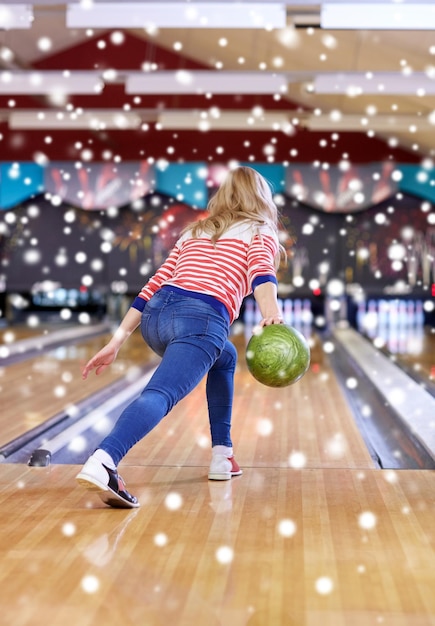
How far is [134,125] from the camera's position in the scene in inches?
350

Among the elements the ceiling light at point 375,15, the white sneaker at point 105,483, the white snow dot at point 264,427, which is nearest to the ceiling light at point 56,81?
the ceiling light at point 375,15

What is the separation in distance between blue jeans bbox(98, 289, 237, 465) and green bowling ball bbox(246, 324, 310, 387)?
97 millimetres

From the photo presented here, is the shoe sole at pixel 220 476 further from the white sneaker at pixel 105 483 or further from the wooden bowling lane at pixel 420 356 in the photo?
the wooden bowling lane at pixel 420 356

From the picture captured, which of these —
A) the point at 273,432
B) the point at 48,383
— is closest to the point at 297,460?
the point at 273,432

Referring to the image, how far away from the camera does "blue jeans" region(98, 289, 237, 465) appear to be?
88.6 inches

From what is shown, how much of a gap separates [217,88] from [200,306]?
5015 mm

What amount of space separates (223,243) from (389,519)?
0.84 metres

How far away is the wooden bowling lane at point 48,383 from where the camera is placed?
3.96 metres

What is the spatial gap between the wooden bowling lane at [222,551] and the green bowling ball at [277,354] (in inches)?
13.4

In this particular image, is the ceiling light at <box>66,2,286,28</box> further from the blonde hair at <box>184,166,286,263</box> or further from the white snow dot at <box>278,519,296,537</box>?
the white snow dot at <box>278,519,296,537</box>

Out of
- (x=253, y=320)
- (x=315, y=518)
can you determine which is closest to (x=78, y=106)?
(x=253, y=320)

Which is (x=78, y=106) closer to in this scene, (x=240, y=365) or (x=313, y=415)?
(x=240, y=365)

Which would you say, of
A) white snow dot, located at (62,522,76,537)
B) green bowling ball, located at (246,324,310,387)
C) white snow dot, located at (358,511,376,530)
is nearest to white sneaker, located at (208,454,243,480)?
green bowling ball, located at (246,324,310,387)

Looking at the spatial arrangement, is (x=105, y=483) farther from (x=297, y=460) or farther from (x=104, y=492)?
(x=297, y=460)
